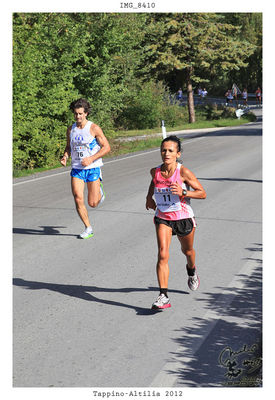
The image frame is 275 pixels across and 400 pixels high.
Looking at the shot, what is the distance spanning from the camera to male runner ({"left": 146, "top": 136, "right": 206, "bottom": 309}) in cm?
604

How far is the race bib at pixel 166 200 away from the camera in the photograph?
620 cm

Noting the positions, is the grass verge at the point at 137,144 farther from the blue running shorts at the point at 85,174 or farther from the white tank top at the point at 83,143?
the white tank top at the point at 83,143

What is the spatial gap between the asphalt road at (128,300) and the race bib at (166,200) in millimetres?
998

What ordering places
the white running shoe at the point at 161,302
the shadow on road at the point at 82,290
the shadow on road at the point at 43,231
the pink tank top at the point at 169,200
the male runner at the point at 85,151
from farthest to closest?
the shadow on road at the point at 43,231
the male runner at the point at 85,151
the shadow on road at the point at 82,290
the white running shoe at the point at 161,302
the pink tank top at the point at 169,200

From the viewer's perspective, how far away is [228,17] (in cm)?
7931

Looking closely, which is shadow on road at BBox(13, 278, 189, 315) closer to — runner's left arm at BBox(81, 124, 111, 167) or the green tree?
runner's left arm at BBox(81, 124, 111, 167)

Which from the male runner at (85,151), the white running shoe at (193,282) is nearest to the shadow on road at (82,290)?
the white running shoe at (193,282)

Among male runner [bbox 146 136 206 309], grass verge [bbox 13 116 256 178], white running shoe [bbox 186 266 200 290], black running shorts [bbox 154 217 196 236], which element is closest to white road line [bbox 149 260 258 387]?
white running shoe [bbox 186 266 200 290]

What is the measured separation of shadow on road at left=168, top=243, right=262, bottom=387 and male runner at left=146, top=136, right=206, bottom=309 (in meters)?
0.56

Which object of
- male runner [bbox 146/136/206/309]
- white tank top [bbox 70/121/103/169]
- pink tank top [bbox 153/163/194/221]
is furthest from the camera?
white tank top [bbox 70/121/103/169]

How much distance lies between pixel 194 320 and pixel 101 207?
6410 millimetres

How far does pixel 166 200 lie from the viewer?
6.28 meters
